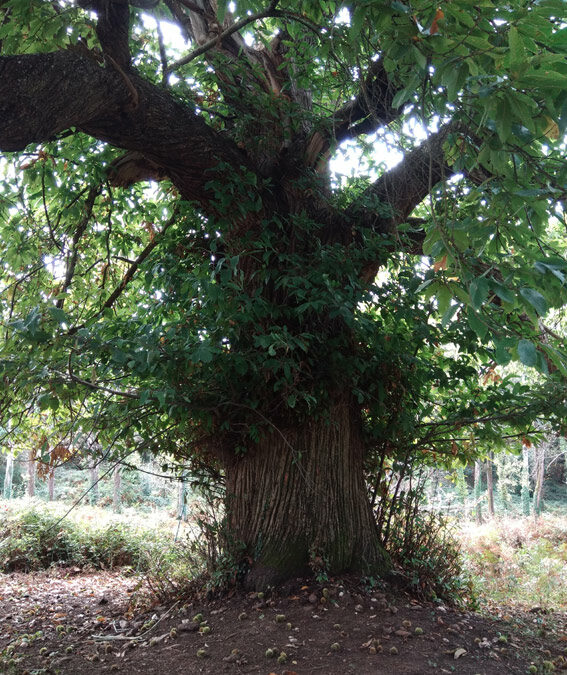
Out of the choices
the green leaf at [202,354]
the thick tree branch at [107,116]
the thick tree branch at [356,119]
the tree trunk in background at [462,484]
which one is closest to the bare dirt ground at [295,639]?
the tree trunk in background at [462,484]

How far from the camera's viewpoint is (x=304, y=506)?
159 inches

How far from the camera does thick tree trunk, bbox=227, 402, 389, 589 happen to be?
12.9ft

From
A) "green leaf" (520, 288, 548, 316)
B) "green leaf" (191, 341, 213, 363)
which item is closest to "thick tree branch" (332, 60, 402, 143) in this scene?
"green leaf" (191, 341, 213, 363)

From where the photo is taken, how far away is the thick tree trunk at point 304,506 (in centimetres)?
393

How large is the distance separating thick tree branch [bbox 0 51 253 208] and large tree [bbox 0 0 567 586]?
0.04 ft

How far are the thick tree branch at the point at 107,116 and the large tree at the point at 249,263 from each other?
11 mm

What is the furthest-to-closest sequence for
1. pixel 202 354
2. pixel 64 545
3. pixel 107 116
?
1. pixel 64 545
2. pixel 107 116
3. pixel 202 354

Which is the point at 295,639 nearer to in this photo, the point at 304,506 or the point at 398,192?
the point at 304,506

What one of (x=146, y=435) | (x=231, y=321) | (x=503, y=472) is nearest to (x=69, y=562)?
(x=146, y=435)

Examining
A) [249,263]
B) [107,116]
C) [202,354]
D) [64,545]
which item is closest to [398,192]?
[249,263]

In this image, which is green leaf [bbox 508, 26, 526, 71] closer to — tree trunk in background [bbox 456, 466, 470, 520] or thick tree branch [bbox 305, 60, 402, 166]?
thick tree branch [bbox 305, 60, 402, 166]

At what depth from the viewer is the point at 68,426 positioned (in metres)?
3.98

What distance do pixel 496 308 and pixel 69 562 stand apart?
709 centimetres

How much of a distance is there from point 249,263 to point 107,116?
1557 millimetres
